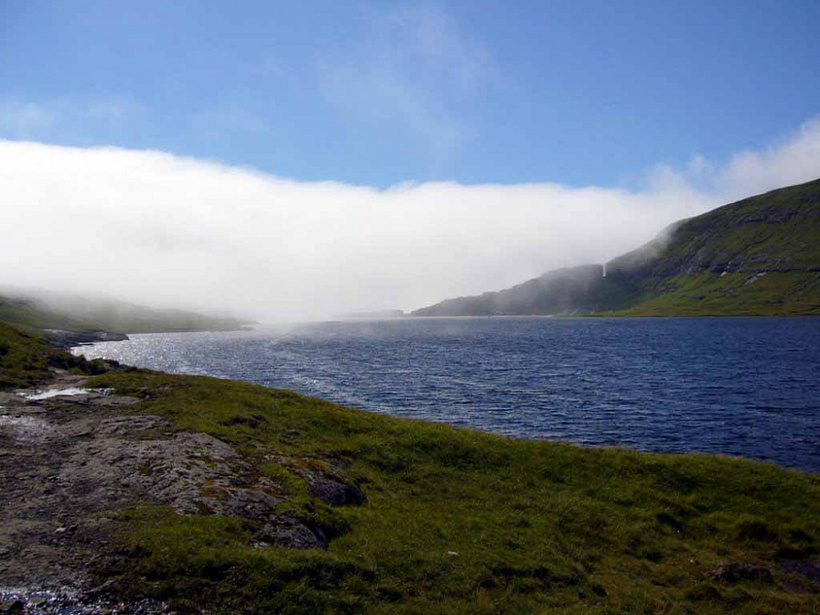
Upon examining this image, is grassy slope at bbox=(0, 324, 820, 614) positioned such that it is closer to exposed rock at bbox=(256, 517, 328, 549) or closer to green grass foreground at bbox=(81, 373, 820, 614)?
green grass foreground at bbox=(81, 373, 820, 614)

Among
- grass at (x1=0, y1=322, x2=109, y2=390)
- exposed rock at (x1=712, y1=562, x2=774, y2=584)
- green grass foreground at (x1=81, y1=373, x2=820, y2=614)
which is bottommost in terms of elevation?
exposed rock at (x1=712, y1=562, x2=774, y2=584)

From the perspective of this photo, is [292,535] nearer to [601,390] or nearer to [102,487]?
[102,487]

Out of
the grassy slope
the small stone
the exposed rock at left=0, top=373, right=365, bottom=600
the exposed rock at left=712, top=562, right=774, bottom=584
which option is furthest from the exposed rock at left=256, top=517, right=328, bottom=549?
the exposed rock at left=712, top=562, right=774, bottom=584

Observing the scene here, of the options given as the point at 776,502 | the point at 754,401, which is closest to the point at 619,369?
the point at 754,401

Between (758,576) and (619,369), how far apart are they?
8504 centimetres

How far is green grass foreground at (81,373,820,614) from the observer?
17031 millimetres

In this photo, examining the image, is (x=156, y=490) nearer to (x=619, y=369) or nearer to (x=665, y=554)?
(x=665, y=554)

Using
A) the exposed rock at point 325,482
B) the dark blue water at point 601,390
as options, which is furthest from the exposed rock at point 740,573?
the dark blue water at point 601,390

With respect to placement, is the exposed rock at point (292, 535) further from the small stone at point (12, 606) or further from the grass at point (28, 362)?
the grass at point (28, 362)

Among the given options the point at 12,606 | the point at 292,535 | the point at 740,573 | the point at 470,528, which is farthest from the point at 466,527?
the point at 12,606

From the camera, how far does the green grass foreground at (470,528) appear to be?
17.0 metres

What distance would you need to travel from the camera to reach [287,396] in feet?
166

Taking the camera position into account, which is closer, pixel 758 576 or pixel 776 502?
pixel 758 576

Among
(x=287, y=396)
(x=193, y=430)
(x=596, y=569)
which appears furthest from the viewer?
(x=287, y=396)
